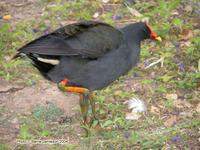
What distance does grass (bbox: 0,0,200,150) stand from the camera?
18.1 ft

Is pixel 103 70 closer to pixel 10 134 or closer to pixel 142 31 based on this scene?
pixel 142 31

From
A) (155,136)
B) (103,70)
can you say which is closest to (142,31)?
(103,70)

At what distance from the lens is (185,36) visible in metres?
7.32

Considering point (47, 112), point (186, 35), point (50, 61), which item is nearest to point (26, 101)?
point (47, 112)

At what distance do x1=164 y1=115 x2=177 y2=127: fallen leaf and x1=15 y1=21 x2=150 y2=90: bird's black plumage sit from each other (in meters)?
0.74

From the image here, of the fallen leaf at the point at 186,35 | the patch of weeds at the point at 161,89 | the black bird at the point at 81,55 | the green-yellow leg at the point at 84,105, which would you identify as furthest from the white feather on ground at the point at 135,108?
the fallen leaf at the point at 186,35

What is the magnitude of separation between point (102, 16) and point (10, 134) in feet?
9.03

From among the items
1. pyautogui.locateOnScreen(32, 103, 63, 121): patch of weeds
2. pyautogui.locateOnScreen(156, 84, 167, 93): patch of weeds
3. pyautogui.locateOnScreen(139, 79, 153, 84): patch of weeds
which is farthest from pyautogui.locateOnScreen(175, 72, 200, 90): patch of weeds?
pyautogui.locateOnScreen(32, 103, 63, 121): patch of weeds

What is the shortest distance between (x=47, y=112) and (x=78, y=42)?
991 mm

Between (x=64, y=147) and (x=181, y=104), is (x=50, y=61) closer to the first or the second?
(x=64, y=147)

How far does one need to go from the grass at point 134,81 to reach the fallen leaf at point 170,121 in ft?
0.17

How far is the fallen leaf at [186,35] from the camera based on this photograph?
23.9ft

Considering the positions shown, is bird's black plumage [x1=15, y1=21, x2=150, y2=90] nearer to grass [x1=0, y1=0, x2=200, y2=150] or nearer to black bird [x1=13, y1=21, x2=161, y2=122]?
black bird [x1=13, y1=21, x2=161, y2=122]

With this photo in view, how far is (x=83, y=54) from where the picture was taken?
17.4 ft
